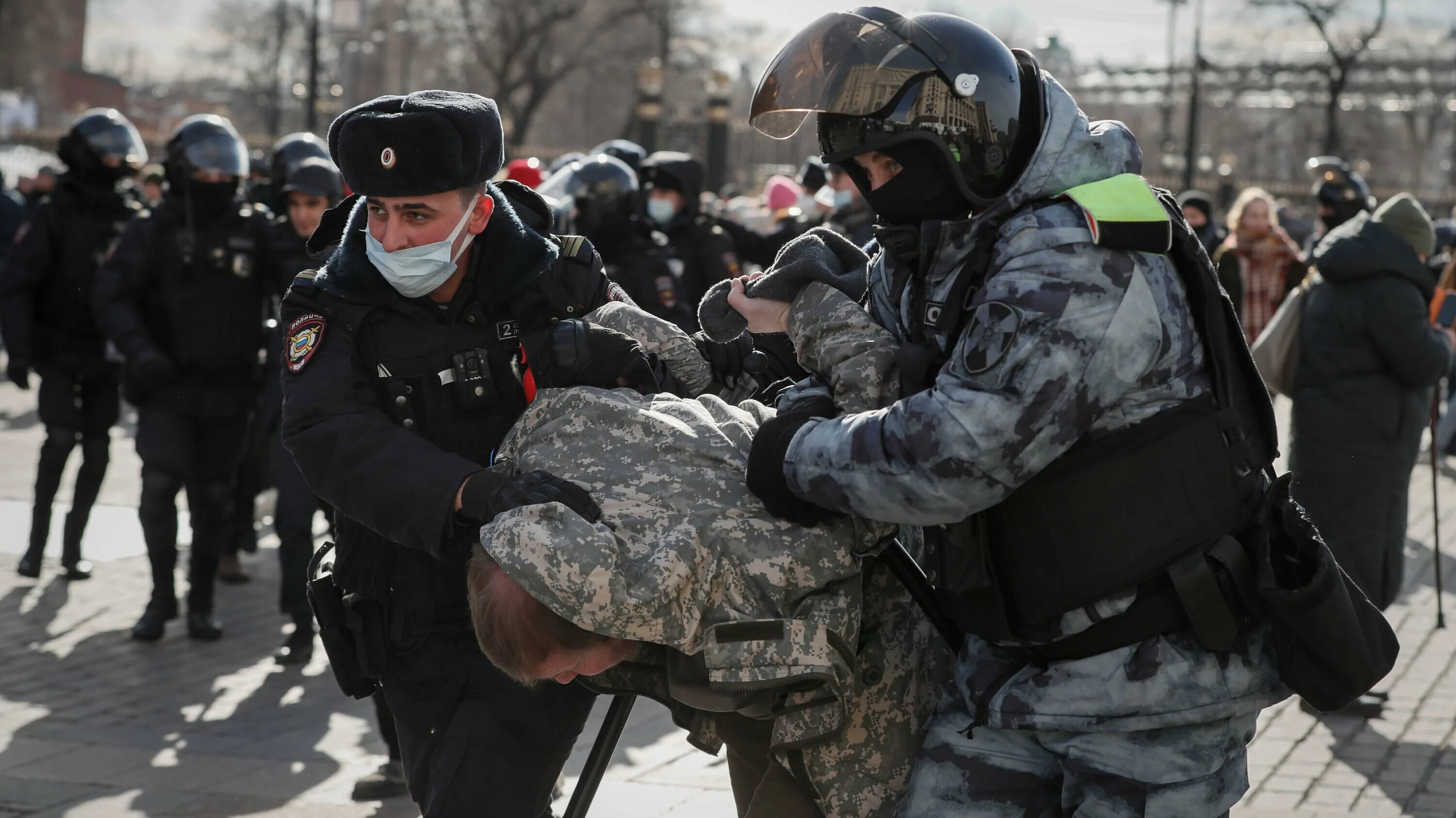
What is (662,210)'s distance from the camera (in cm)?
848

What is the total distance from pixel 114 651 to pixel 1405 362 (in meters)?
5.26

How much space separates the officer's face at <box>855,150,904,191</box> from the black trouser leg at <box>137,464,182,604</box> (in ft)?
16.6

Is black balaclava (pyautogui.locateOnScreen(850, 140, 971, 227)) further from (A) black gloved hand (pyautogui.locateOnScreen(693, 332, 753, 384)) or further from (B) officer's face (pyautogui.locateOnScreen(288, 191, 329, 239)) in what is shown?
(B) officer's face (pyautogui.locateOnScreen(288, 191, 329, 239))

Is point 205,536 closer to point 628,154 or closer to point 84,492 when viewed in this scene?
point 84,492

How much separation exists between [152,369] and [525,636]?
181 inches

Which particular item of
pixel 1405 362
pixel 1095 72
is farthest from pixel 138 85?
pixel 1405 362

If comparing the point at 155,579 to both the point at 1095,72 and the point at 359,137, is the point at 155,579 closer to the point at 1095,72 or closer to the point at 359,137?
the point at 359,137

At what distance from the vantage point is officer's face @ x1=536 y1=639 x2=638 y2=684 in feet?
8.11

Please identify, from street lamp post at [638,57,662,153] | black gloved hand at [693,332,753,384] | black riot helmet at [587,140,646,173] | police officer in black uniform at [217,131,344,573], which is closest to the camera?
black gloved hand at [693,332,753,384]

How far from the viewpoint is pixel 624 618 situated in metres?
2.34

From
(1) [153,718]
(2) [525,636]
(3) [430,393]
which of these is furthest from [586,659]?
(1) [153,718]

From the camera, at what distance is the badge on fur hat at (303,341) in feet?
9.73

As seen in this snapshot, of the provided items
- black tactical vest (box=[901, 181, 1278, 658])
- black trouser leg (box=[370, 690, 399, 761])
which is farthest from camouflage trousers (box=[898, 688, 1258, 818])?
black trouser leg (box=[370, 690, 399, 761])

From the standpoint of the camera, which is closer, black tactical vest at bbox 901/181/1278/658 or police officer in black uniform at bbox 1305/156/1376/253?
black tactical vest at bbox 901/181/1278/658
